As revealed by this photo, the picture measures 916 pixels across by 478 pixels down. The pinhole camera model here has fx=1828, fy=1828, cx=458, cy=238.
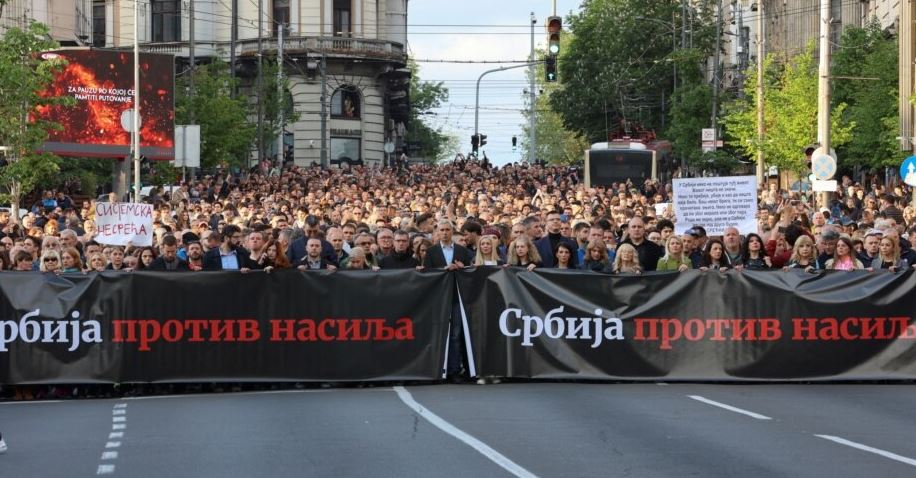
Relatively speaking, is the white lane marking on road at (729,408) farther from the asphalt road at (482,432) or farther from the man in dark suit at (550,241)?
the man in dark suit at (550,241)

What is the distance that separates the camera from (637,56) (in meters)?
94.2

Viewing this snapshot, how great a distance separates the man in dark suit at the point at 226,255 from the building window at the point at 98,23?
7391 centimetres

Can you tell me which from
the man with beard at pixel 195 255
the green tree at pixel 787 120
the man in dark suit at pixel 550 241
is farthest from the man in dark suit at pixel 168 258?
the green tree at pixel 787 120

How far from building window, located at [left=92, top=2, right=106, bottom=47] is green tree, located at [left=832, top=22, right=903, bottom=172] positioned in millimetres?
42412

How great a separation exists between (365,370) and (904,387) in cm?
537

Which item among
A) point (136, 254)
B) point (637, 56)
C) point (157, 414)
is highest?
point (637, 56)

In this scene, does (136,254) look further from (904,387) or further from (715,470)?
(715,470)

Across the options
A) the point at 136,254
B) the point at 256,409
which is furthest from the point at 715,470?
the point at 136,254

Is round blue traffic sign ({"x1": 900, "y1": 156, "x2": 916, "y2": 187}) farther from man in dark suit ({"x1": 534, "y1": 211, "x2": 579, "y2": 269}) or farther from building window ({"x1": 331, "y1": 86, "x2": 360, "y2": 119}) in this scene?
building window ({"x1": 331, "y1": 86, "x2": 360, "y2": 119})

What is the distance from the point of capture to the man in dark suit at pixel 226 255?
19.4 meters

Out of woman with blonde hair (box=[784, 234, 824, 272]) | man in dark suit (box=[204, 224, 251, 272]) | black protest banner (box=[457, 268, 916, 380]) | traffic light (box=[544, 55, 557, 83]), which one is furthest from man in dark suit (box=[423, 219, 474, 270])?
traffic light (box=[544, 55, 557, 83])

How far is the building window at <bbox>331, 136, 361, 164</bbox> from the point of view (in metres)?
94.5

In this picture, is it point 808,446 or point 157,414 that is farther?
point 157,414

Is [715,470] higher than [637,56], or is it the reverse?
[637,56]
